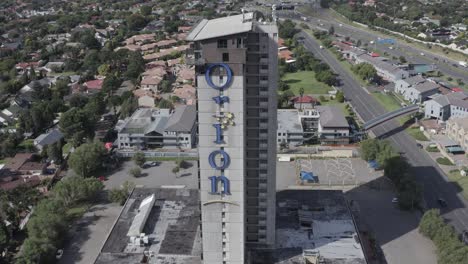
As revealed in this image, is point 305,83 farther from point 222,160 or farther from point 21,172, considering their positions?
point 222,160

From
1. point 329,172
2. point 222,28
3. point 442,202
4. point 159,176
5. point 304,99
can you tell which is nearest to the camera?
point 222,28

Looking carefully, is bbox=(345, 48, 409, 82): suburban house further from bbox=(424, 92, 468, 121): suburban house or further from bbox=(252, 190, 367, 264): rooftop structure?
bbox=(252, 190, 367, 264): rooftop structure

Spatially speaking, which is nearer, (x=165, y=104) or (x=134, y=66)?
(x=165, y=104)

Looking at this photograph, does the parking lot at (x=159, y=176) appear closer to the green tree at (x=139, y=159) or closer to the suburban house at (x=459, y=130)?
the green tree at (x=139, y=159)

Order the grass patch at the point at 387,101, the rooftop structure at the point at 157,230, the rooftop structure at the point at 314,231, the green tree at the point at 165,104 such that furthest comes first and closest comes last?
the grass patch at the point at 387,101 → the green tree at the point at 165,104 → the rooftop structure at the point at 157,230 → the rooftop structure at the point at 314,231

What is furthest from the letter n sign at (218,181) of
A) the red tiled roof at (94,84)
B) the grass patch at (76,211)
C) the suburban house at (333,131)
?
the red tiled roof at (94,84)

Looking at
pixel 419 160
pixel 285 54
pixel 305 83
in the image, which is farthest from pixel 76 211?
pixel 285 54

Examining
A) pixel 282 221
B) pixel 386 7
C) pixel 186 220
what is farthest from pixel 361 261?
pixel 386 7
